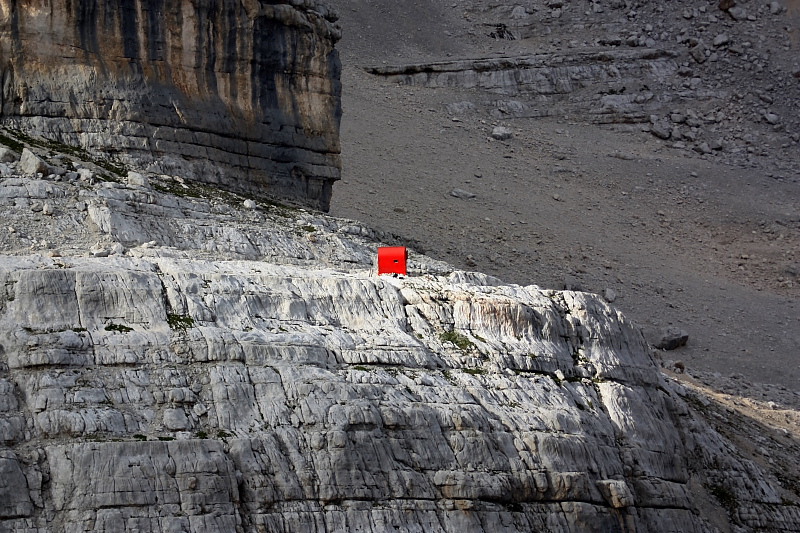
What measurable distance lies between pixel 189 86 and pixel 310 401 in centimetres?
1481

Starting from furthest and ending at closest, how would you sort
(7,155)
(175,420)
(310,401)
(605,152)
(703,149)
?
1. (703,149)
2. (605,152)
3. (7,155)
4. (310,401)
5. (175,420)

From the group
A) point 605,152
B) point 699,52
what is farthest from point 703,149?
point 699,52

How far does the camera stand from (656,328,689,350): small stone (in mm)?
42500

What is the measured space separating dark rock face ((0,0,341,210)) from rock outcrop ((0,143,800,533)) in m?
3.85

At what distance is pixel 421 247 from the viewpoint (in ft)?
148

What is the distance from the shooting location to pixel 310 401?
20.5 m

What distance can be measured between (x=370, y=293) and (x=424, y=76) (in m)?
49.0

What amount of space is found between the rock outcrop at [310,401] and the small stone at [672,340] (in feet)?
51.3

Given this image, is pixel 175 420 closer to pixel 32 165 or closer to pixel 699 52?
pixel 32 165

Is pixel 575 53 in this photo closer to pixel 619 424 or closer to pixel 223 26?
pixel 223 26

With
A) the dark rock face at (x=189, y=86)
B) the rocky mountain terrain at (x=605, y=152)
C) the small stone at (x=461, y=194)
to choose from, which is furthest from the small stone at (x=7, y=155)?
the small stone at (x=461, y=194)

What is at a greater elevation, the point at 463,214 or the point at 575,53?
the point at 575,53

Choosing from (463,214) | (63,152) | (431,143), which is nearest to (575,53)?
(431,143)

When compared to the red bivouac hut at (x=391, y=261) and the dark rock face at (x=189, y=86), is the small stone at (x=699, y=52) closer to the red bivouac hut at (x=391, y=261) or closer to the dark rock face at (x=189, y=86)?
the dark rock face at (x=189, y=86)
